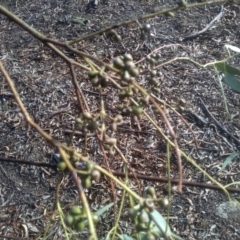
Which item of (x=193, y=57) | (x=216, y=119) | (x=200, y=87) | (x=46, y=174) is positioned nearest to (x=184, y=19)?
(x=193, y=57)

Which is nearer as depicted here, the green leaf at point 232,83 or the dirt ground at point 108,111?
the green leaf at point 232,83

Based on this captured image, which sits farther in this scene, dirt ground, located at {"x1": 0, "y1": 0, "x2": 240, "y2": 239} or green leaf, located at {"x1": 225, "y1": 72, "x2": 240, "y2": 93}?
dirt ground, located at {"x1": 0, "y1": 0, "x2": 240, "y2": 239}

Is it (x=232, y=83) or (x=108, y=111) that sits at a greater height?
(x=232, y=83)

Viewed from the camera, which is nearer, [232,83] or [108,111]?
[232,83]

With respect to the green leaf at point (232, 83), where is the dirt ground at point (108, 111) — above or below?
below

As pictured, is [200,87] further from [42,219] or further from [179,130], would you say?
[42,219]

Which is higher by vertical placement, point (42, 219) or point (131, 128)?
point (131, 128)

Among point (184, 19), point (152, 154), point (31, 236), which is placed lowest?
point (31, 236)

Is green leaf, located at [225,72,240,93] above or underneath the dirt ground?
above
